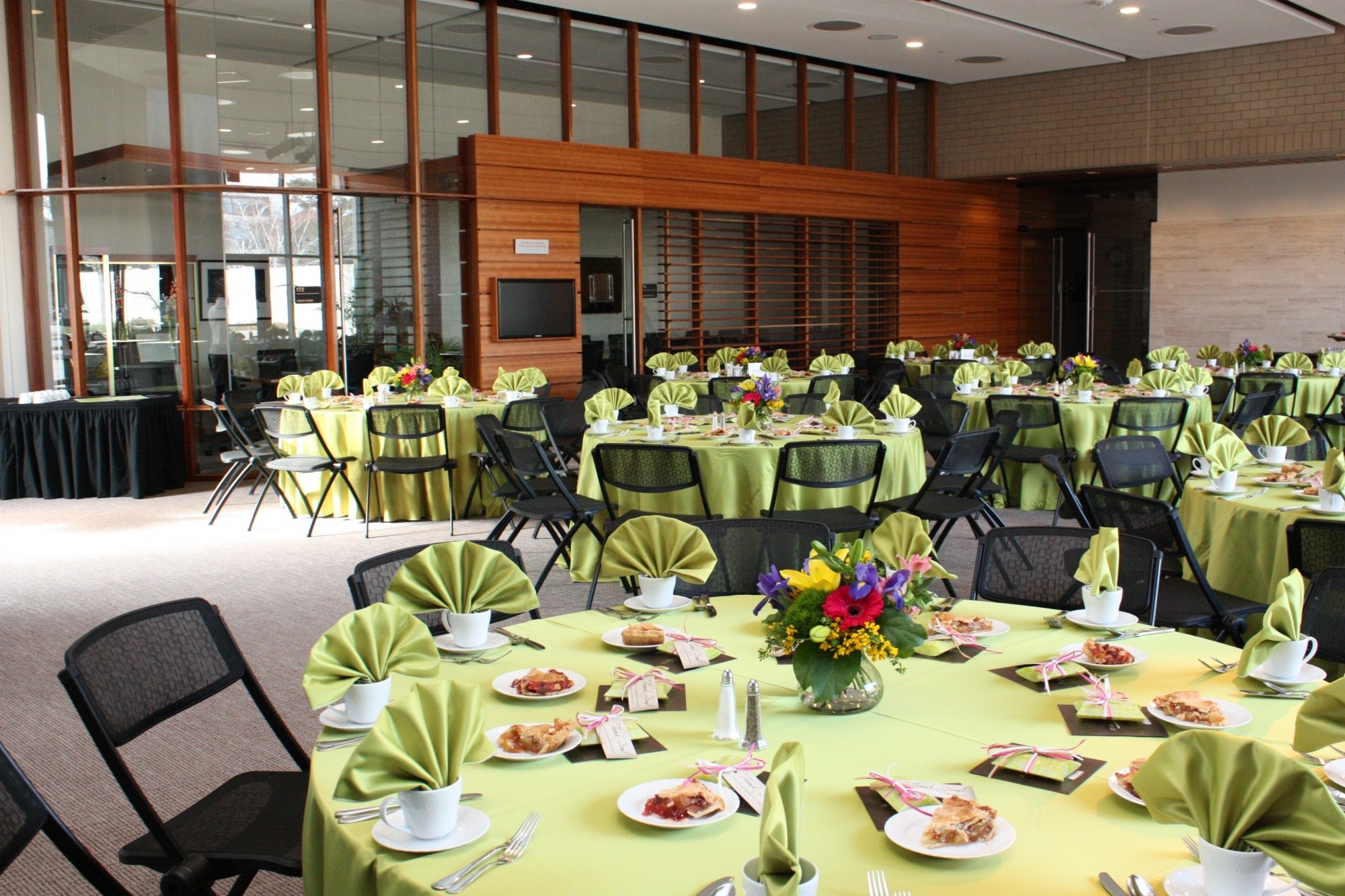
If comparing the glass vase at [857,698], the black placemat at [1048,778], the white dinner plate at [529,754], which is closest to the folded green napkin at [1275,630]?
the black placemat at [1048,778]

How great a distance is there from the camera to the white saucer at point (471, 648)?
9.18 feet

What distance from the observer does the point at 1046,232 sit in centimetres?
1867

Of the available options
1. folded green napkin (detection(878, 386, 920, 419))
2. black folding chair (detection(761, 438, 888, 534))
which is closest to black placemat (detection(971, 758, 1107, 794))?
black folding chair (detection(761, 438, 888, 534))

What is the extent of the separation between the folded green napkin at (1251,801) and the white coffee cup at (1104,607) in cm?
131

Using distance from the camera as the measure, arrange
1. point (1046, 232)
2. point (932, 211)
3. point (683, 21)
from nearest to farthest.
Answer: point (683, 21)
point (932, 211)
point (1046, 232)

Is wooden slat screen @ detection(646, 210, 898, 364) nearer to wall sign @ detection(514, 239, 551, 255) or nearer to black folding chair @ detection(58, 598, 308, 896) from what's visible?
wall sign @ detection(514, 239, 551, 255)

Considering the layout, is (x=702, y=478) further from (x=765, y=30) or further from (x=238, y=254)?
(x=765, y=30)

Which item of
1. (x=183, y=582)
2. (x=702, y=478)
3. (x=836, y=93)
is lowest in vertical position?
(x=183, y=582)

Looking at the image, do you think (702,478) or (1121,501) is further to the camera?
(702,478)

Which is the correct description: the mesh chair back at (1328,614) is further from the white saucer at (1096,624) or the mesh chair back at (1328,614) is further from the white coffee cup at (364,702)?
the white coffee cup at (364,702)

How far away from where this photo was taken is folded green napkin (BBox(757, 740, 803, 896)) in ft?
4.77

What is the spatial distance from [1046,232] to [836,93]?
4850 millimetres

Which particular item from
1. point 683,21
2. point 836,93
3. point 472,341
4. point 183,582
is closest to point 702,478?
point 183,582

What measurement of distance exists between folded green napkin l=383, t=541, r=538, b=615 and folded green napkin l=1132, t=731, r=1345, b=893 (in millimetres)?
1572
